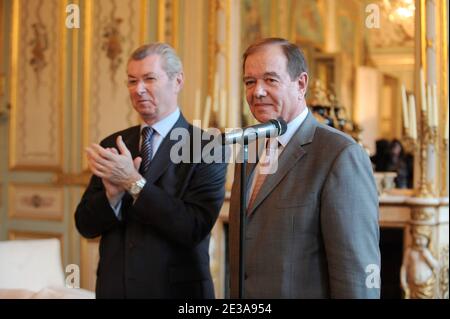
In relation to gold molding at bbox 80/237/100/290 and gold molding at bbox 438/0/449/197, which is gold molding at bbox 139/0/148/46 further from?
gold molding at bbox 438/0/449/197

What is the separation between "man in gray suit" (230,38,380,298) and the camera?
1.31 meters

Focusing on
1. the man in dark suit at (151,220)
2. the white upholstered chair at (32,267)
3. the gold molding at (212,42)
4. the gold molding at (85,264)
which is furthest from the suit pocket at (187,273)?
the gold molding at (85,264)

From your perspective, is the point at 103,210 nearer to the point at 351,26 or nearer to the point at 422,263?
the point at 422,263

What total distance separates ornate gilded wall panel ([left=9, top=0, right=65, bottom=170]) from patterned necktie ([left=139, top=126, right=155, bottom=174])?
2.24 meters

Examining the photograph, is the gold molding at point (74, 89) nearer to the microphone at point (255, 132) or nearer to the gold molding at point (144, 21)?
the gold molding at point (144, 21)

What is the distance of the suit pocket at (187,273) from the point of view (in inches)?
65.2

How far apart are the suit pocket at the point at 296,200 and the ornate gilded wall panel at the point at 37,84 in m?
2.68

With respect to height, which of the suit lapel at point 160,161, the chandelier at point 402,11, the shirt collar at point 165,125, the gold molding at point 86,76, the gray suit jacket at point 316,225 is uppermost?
the chandelier at point 402,11

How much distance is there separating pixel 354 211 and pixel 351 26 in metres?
4.53

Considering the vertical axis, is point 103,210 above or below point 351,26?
below

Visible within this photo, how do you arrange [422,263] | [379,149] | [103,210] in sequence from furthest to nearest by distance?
[379,149] < [422,263] < [103,210]

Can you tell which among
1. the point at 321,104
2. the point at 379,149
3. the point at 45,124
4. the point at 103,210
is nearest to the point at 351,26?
the point at 379,149

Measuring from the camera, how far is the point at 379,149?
4.30 meters

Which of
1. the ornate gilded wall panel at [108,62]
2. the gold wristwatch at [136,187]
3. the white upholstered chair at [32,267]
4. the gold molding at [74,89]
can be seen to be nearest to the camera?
the gold wristwatch at [136,187]
